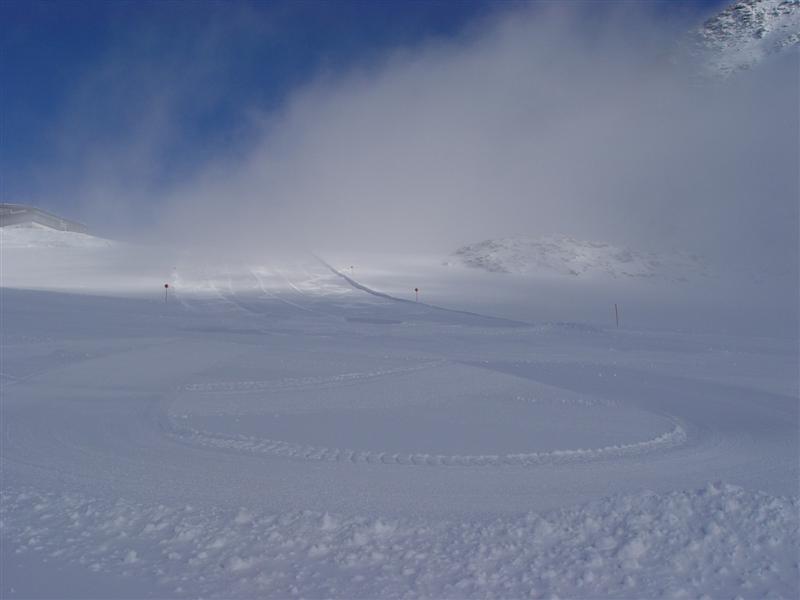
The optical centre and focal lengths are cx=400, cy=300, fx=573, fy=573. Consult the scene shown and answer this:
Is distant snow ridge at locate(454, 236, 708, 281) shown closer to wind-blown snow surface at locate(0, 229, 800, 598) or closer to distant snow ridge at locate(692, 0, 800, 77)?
wind-blown snow surface at locate(0, 229, 800, 598)

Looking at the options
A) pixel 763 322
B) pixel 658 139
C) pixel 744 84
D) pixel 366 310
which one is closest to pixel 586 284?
pixel 763 322

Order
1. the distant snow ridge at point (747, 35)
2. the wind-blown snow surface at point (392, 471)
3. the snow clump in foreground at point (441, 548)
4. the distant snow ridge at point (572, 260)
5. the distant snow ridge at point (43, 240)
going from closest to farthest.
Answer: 1. the snow clump in foreground at point (441, 548)
2. the wind-blown snow surface at point (392, 471)
3. the distant snow ridge at point (43, 240)
4. the distant snow ridge at point (572, 260)
5. the distant snow ridge at point (747, 35)

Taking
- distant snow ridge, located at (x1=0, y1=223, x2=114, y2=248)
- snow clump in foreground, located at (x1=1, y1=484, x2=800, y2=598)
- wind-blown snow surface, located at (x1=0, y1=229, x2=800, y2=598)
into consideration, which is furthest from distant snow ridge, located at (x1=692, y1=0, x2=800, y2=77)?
snow clump in foreground, located at (x1=1, y1=484, x2=800, y2=598)

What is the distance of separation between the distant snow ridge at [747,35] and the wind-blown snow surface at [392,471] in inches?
6440

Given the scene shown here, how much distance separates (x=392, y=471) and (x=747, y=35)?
20244cm

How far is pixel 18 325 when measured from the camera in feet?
50.0

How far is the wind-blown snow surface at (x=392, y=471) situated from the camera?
4.00m

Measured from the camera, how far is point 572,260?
49406 mm

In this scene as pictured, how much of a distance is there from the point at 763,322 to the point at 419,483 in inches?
849

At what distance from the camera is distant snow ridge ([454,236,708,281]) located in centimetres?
4691

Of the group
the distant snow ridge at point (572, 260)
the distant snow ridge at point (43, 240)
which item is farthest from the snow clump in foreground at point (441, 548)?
the distant snow ridge at point (43, 240)

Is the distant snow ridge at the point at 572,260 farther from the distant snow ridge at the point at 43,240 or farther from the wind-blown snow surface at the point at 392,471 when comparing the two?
the wind-blown snow surface at the point at 392,471

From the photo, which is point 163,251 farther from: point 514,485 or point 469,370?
point 514,485

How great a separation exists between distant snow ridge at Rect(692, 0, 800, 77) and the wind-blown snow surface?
163588mm
